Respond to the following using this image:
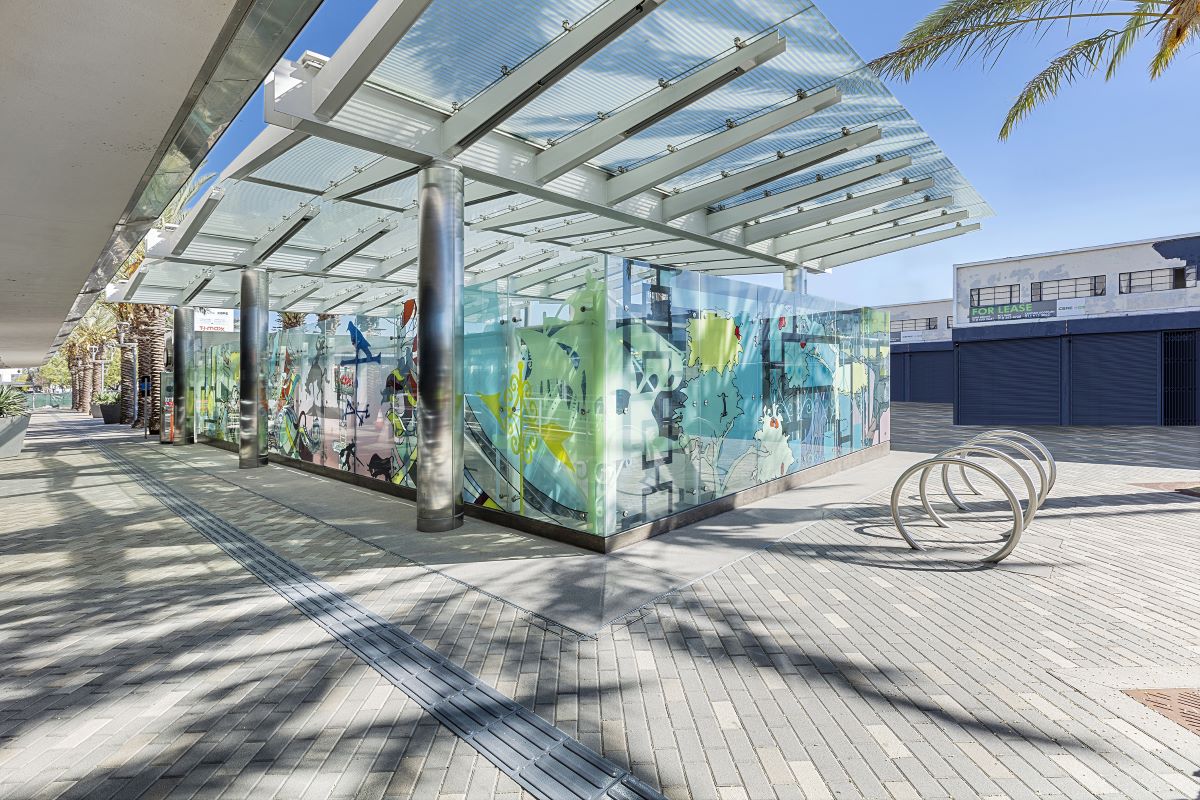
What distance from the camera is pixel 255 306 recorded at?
13.1 meters

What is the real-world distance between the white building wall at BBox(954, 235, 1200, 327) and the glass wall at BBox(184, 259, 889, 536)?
729 inches

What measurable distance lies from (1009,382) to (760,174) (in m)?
19.4

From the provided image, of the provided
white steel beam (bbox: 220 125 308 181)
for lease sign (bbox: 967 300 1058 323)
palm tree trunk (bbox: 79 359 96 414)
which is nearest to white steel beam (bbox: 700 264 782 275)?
white steel beam (bbox: 220 125 308 181)

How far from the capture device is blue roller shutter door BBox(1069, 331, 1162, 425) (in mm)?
21234

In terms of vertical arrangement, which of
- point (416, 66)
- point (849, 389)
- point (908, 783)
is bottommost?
point (908, 783)

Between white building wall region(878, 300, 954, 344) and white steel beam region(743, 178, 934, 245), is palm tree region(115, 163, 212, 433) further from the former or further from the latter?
white building wall region(878, 300, 954, 344)

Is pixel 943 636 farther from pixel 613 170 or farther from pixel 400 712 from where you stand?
pixel 613 170

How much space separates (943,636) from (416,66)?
6630mm

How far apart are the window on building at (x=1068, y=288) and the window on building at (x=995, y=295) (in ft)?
2.14

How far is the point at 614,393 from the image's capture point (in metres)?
6.50

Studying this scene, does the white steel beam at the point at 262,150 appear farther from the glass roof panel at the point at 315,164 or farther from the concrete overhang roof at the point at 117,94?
the concrete overhang roof at the point at 117,94

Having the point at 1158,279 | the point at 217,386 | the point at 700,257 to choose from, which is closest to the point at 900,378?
the point at 1158,279

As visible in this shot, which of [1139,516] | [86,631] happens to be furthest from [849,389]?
[86,631]

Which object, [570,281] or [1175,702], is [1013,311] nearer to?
[570,281]
